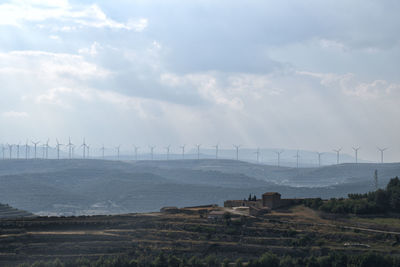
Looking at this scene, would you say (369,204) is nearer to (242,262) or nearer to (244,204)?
(244,204)

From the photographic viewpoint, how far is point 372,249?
2525 inches

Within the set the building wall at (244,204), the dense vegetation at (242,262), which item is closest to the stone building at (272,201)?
the building wall at (244,204)

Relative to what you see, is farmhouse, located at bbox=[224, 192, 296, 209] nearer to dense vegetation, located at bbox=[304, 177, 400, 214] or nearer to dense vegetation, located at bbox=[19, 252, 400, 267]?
dense vegetation, located at bbox=[304, 177, 400, 214]

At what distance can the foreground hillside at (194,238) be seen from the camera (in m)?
63.6

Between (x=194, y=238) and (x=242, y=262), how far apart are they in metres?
9.21

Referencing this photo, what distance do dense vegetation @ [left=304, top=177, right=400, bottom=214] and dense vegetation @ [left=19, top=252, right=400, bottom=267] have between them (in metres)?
19.5

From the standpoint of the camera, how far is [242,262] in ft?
204

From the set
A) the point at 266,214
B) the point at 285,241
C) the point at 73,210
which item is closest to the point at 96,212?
the point at 73,210

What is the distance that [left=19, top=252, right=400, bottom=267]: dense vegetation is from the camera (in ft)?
197

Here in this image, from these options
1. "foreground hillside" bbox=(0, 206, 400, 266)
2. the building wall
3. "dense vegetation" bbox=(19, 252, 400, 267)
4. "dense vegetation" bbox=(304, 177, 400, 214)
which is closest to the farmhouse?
the building wall

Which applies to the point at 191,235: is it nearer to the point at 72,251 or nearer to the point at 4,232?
the point at 72,251

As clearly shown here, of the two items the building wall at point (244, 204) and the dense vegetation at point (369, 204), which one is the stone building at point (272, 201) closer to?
the building wall at point (244, 204)

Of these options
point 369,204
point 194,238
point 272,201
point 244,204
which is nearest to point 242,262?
point 194,238

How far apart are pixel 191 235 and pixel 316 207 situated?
2506 centimetres
